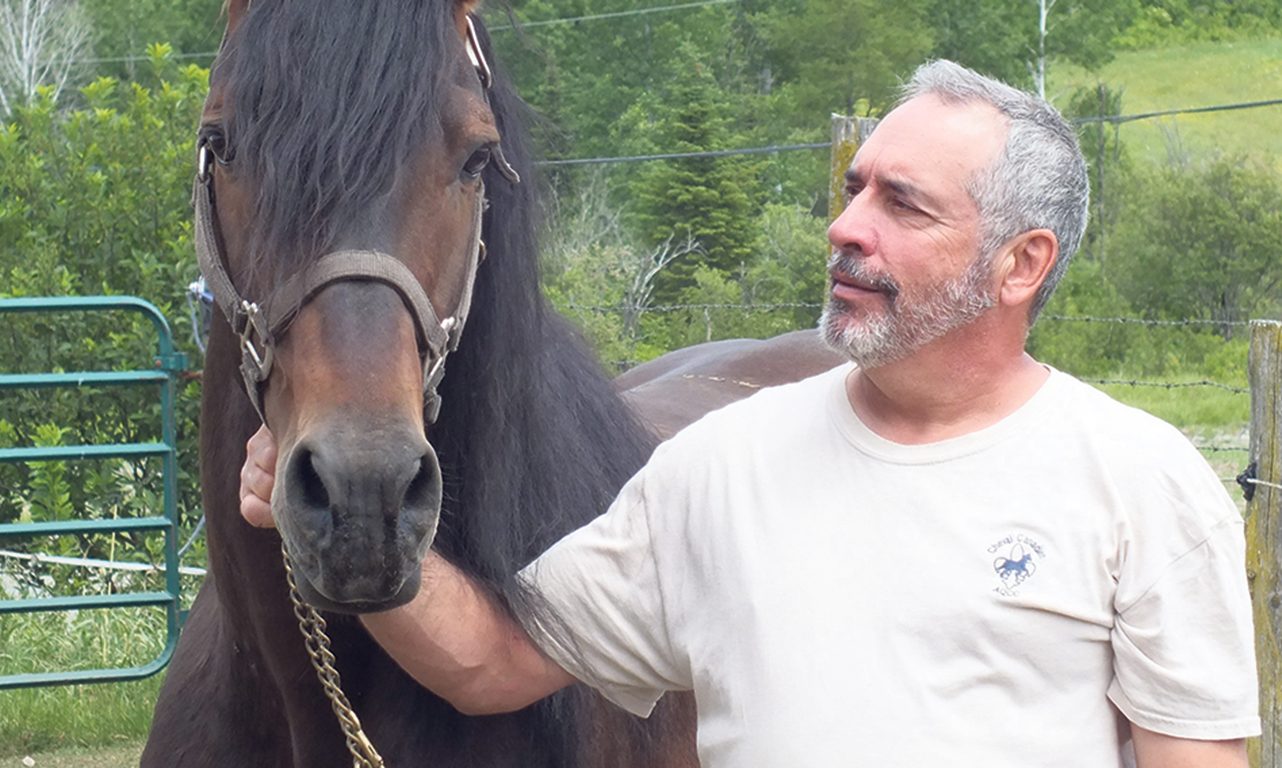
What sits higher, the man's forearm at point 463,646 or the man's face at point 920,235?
the man's face at point 920,235

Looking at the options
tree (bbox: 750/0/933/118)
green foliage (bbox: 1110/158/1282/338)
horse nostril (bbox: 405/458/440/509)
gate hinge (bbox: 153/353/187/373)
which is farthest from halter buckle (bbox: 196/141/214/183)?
tree (bbox: 750/0/933/118)

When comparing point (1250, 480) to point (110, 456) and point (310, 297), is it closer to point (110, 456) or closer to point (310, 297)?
point (310, 297)

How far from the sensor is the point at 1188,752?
5.74ft

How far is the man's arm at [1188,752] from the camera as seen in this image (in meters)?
1.75

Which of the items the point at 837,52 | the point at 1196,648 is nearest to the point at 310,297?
the point at 1196,648

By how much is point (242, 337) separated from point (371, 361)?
0.93 feet

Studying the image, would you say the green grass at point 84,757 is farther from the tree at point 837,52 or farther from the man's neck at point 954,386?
the tree at point 837,52

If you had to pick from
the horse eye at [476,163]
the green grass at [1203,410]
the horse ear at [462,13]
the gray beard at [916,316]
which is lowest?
the green grass at [1203,410]

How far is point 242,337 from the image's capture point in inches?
A: 77.1

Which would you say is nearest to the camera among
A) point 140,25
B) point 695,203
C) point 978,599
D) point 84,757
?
point 978,599

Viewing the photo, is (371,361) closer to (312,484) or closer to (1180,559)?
(312,484)

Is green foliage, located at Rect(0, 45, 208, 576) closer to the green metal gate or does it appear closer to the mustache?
the green metal gate

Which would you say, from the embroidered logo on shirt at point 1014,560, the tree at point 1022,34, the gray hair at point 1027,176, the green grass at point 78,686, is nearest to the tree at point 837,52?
the tree at point 1022,34

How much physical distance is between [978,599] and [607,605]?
51cm
